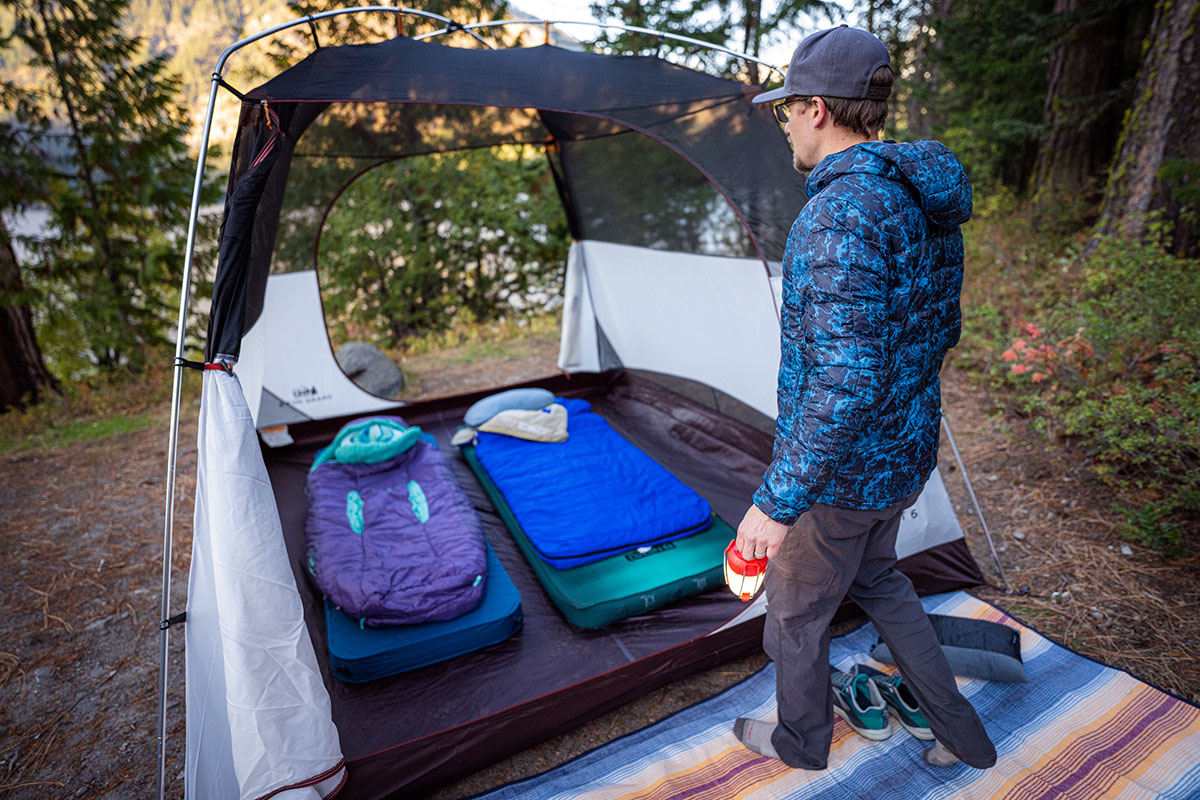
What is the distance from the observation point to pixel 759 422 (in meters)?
2.96

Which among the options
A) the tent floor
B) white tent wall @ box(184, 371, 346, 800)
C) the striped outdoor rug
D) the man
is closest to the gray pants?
the man

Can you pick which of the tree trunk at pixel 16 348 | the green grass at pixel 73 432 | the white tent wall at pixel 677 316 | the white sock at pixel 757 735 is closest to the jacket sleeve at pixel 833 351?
the white sock at pixel 757 735

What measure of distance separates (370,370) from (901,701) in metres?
4.20

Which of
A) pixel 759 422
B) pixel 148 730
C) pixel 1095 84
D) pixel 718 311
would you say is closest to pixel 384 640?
pixel 148 730

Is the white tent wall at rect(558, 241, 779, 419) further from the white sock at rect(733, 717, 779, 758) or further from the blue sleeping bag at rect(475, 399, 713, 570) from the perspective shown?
the white sock at rect(733, 717, 779, 758)

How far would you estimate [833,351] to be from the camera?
111 centimetres

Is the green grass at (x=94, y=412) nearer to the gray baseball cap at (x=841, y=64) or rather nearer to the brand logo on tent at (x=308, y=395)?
the brand logo on tent at (x=308, y=395)

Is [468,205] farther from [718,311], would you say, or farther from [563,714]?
[563,714]

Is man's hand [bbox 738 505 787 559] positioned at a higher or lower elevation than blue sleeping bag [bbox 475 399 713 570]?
higher

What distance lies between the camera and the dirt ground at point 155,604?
187 cm

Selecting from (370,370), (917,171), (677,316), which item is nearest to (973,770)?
(917,171)

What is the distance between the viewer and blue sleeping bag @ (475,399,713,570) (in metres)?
2.45

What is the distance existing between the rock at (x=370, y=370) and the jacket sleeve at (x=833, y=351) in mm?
4150

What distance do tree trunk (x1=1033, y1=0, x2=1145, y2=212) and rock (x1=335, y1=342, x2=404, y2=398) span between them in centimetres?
548
